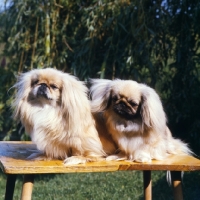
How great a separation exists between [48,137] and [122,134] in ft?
1.27

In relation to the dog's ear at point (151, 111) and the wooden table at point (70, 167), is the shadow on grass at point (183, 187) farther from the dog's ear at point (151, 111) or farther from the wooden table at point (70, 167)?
the dog's ear at point (151, 111)

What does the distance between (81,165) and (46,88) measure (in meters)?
0.43

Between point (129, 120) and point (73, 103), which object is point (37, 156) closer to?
point (73, 103)

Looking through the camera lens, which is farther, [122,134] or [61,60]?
[61,60]

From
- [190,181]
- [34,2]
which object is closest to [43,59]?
[34,2]

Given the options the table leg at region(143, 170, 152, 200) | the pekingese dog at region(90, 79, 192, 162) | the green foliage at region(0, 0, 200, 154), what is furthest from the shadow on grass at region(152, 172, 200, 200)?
the pekingese dog at region(90, 79, 192, 162)

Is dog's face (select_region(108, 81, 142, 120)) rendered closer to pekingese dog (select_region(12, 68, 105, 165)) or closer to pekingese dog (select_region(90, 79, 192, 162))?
pekingese dog (select_region(90, 79, 192, 162))

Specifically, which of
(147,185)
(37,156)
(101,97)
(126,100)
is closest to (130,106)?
(126,100)

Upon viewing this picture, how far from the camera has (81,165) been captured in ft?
7.81

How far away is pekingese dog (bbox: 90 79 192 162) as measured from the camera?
243cm

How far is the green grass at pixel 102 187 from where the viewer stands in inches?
164

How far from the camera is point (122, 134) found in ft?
8.13

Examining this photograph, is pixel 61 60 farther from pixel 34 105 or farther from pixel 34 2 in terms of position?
pixel 34 105

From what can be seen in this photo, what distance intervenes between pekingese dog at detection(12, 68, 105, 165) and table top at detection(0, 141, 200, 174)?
79 millimetres
